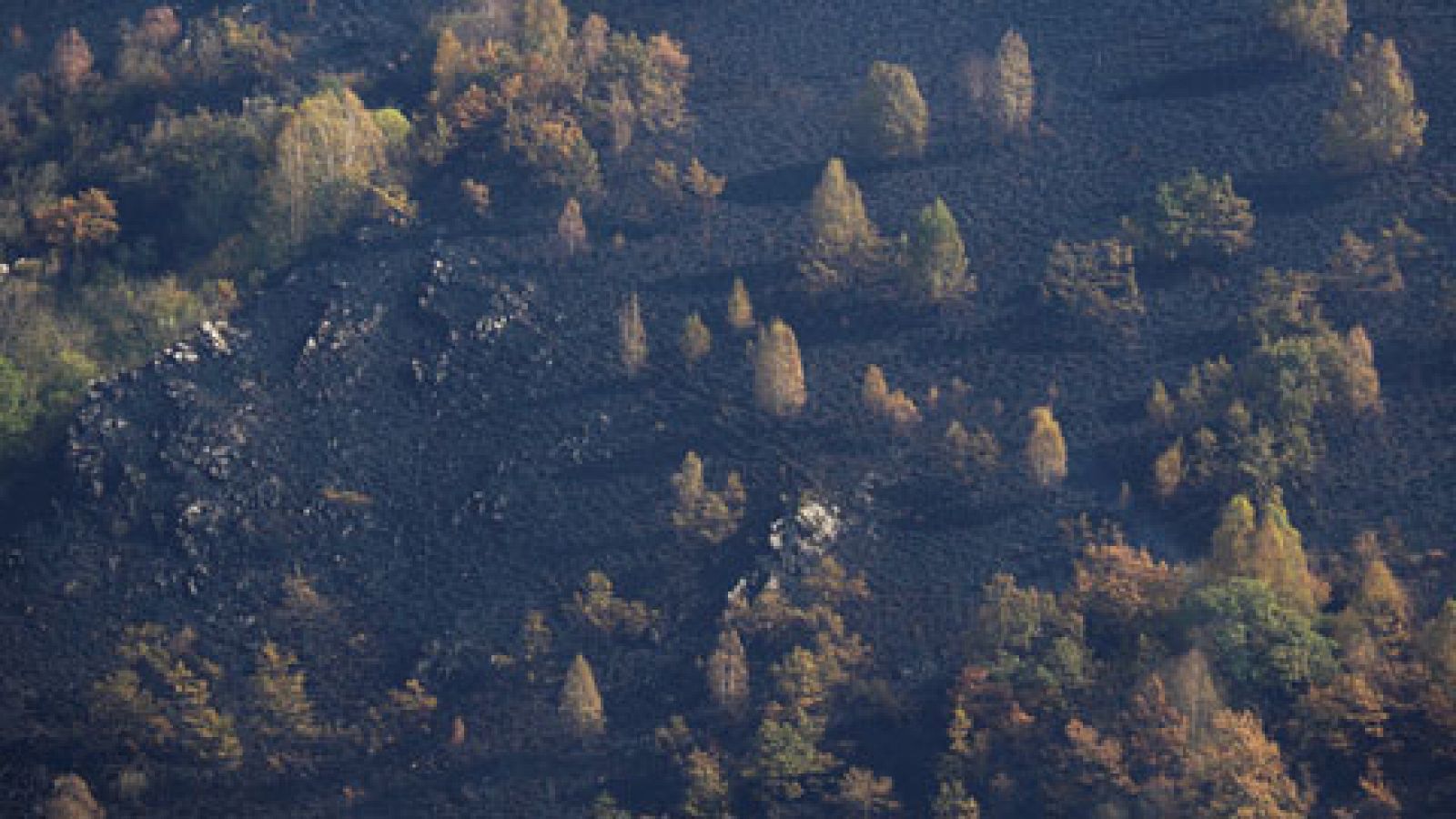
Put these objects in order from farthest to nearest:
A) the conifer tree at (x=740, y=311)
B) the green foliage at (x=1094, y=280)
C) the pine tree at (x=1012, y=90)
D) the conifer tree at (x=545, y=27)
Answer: the conifer tree at (x=545, y=27) < the pine tree at (x=1012, y=90) < the conifer tree at (x=740, y=311) < the green foliage at (x=1094, y=280)

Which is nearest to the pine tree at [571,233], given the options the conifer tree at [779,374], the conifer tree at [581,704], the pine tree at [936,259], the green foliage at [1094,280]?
the conifer tree at [779,374]


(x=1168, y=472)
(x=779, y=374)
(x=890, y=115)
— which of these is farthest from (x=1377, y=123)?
(x=779, y=374)

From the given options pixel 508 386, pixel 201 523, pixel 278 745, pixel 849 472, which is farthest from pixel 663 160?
pixel 278 745

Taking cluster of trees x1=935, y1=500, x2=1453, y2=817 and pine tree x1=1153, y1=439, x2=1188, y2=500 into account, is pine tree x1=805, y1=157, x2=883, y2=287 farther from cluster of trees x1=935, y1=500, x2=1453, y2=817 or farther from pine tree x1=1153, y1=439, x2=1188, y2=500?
cluster of trees x1=935, y1=500, x2=1453, y2=817

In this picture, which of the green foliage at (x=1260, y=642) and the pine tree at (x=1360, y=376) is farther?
the pine tree at (x=1360, y=376)

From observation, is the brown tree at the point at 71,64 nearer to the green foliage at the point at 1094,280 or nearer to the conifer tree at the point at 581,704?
the conifer tree at the point at 581,704

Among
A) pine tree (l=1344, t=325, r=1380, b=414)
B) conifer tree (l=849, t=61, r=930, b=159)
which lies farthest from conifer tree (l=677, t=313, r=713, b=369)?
pine tree (l=1344, t=325, r=1380, b=414)

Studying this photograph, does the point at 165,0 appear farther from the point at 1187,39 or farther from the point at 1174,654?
the point at 1174,654
